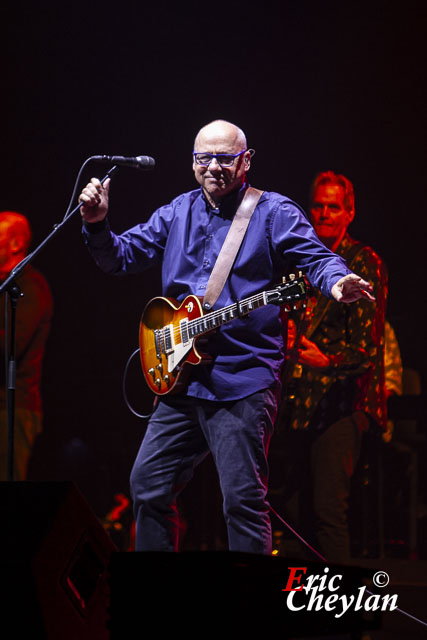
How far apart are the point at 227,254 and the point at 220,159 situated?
1.37ft

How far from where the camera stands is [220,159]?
325 centimetres

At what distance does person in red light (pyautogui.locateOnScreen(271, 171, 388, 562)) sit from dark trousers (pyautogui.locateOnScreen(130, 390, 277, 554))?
146 cm

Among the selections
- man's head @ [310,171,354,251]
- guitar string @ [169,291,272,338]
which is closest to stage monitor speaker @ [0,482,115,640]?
guitar string @ [169,291,272,338]

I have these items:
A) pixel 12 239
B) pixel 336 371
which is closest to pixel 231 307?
pixel 336 371

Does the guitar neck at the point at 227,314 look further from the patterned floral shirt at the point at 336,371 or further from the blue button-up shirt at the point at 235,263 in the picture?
the patterned floral shirt at the point at 336,371

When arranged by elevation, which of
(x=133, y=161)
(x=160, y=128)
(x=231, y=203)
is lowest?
(x=231, y=203)

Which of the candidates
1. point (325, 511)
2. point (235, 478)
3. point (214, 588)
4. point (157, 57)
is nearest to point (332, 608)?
point (214, 588)

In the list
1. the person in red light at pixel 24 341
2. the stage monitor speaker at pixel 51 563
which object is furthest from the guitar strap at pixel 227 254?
the person in red light at pixel 24 341

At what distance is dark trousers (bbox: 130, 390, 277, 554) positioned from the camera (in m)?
2.92

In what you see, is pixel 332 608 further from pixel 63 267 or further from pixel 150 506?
pixel 63 267

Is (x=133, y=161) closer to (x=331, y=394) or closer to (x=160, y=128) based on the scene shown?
(x=331, y=394)

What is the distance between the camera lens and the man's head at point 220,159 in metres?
3.25

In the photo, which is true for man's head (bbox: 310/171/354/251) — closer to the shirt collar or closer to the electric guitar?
the shirt collar

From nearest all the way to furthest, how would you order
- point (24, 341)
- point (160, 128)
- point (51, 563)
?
point (51, 563) → point (24, 341) → point (160, 128)
